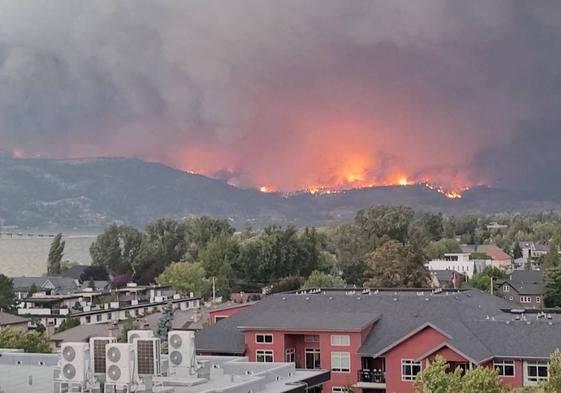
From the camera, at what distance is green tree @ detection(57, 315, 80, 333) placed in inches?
2607

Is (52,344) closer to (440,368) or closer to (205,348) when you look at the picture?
(205,348)

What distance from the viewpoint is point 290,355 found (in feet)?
152

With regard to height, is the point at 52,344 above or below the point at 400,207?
below

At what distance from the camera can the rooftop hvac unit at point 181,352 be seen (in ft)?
96.1

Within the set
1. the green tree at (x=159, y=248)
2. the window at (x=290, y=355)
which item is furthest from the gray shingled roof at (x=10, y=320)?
the green tree at (x=159, y=248)

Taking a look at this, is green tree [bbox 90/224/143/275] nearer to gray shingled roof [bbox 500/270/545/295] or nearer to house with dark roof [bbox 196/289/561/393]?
gray shingled roof [bbox 500/270/545/295]

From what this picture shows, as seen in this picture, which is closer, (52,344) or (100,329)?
(52,344)

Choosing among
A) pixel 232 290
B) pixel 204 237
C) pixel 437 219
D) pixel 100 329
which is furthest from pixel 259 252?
pixel 437 219

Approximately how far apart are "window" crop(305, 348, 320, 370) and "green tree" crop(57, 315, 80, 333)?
81.0 ft

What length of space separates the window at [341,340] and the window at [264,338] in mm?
3044

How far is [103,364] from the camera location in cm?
2703

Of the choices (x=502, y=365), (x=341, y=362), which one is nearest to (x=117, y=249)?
(x=341, y=362)

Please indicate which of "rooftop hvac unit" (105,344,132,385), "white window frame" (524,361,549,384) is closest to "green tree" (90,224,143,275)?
"white window frame" (524,361,549,384)

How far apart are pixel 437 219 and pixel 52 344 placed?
403ft
